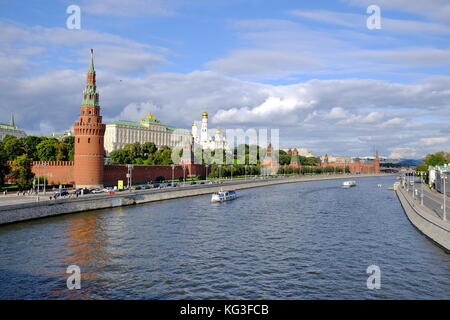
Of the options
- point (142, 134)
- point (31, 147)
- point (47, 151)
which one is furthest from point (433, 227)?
point (142, 134)

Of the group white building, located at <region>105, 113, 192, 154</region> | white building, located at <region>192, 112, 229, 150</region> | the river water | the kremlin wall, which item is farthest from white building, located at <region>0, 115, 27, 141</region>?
the river water

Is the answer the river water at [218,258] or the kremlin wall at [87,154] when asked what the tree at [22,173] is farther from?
the river water at [218,258]

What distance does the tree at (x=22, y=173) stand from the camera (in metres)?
50.3

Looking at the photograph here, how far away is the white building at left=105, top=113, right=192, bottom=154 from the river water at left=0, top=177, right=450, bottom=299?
293 ft

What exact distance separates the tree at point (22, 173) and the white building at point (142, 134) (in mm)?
68766

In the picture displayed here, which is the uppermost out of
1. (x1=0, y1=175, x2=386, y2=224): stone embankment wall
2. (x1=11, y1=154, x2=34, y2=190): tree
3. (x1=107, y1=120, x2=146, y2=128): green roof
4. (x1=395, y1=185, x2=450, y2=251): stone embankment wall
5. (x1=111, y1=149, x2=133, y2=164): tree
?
(x1=107, y1=120, x2=146, y2=128): green roof

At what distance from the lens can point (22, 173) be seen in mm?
50562

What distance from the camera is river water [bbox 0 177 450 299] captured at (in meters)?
17.1

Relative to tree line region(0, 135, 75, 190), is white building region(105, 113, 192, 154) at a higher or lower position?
higher

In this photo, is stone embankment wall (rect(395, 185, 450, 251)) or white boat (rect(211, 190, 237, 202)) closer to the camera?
stone embankment wall (rect(395, 185, 450, 251))

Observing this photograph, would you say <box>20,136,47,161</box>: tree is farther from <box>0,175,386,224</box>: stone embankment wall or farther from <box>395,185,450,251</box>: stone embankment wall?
<box>395,185,450,251</box>: stone embankment wall

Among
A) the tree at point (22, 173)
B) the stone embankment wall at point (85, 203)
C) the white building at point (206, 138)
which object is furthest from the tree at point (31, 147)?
the white building at point (206, 138)
